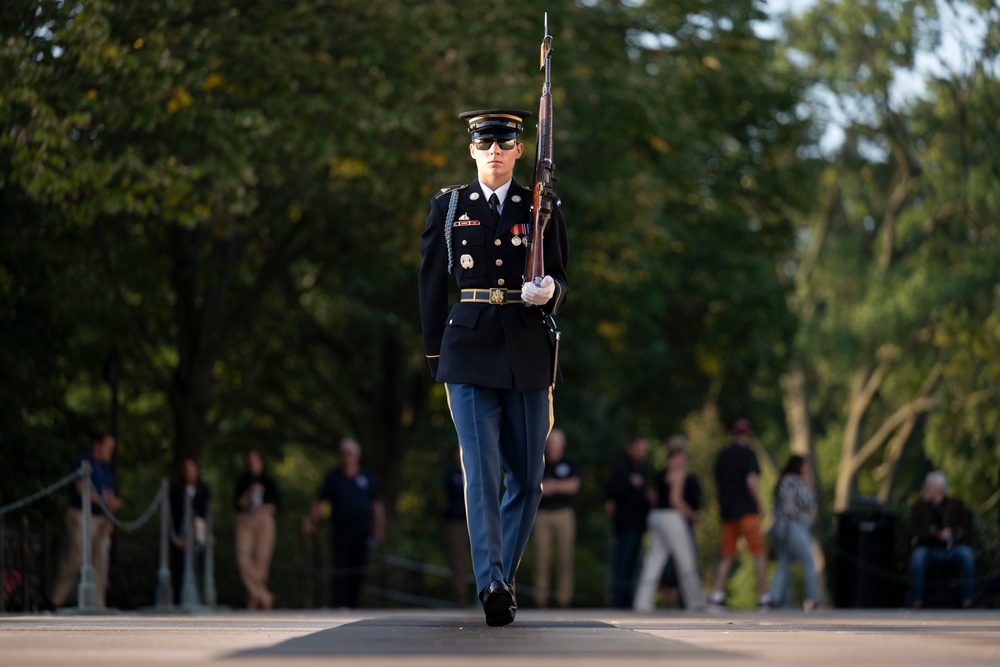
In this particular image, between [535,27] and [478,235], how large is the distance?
699 inches

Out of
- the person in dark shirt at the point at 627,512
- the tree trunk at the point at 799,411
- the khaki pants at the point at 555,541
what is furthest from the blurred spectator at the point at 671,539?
the tree trunk at the point at 799,411

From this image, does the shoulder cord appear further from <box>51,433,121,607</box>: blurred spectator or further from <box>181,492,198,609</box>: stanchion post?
<box>181,492,198,609</box>: stanchion post

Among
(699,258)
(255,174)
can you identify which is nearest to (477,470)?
(255,174)

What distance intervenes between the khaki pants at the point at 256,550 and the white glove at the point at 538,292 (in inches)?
555

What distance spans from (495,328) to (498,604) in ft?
4.47

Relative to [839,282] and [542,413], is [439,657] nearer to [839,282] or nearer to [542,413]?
[542,413]

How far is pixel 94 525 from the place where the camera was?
1969 centimetres

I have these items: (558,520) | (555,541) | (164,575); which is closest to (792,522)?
(558,520)

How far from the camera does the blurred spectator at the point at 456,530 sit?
2316 cm

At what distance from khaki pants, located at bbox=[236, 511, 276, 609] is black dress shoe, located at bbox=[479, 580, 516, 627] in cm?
1428

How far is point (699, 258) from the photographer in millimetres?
33375

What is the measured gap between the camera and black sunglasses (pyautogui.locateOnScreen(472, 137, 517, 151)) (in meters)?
9.73

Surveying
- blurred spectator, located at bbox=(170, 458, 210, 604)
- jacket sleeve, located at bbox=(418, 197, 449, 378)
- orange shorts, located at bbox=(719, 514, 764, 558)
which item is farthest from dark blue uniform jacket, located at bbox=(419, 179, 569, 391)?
blurred spectator, located at bbox=(170, 458, 210, 604)

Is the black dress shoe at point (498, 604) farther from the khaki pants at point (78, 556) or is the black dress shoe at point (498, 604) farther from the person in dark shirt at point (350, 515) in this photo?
the person in dark shirt at point (350, 515)
